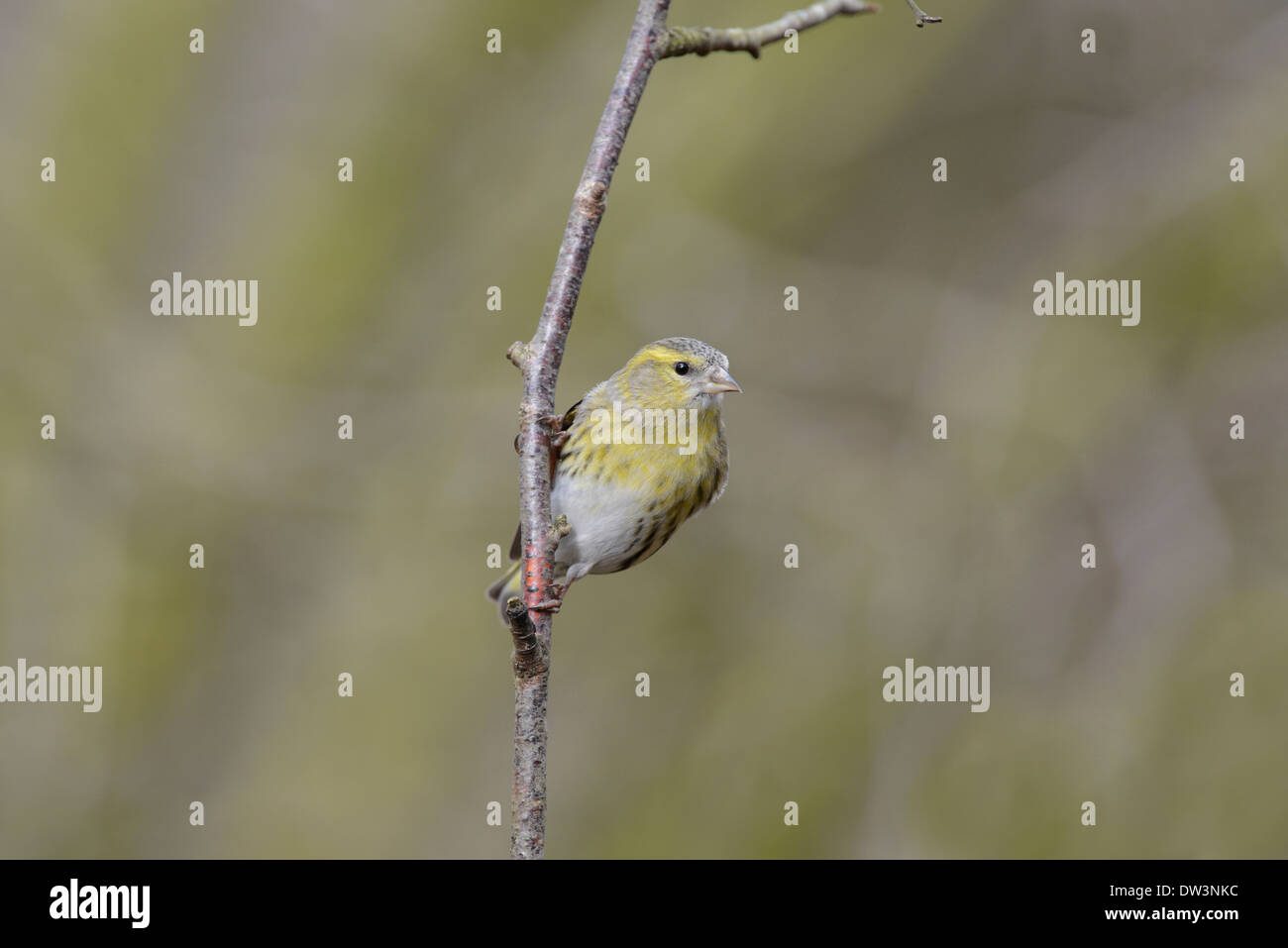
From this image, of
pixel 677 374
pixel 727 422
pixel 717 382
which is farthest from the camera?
pixel 727 422

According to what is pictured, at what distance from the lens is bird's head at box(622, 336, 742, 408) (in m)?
4.11

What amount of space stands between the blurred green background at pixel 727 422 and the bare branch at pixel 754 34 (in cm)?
646

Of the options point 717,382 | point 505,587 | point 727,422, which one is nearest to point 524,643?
point 717,382

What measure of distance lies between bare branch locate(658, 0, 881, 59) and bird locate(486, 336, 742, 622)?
1839mm

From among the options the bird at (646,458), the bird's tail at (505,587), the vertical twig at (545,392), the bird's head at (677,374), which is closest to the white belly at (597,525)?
the bird at (646,458)

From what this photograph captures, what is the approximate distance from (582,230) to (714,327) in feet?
22.8

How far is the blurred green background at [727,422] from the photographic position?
855 cm

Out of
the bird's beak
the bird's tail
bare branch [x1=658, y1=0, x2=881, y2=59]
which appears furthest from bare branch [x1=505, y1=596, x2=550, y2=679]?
the bird's tail

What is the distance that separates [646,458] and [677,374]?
298 mm

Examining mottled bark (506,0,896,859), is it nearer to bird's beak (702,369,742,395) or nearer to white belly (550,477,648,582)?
bird's beak (702,369,742,395)

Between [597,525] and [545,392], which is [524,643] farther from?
[597,525]

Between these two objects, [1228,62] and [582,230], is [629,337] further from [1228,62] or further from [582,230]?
[582,230]

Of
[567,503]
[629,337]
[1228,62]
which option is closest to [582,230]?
[567,503]

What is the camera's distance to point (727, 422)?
8672mm
